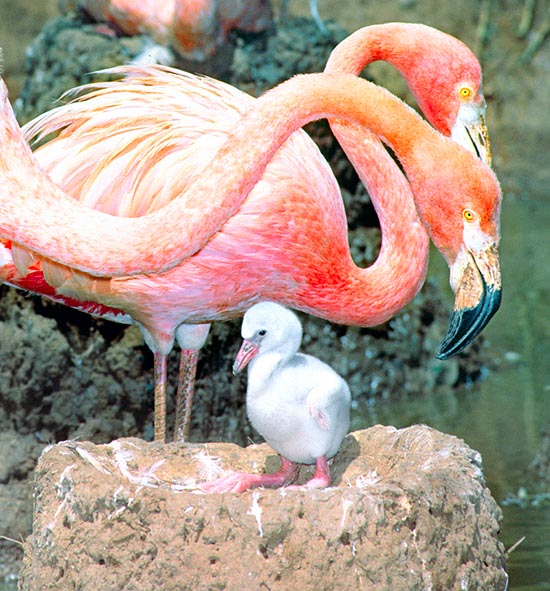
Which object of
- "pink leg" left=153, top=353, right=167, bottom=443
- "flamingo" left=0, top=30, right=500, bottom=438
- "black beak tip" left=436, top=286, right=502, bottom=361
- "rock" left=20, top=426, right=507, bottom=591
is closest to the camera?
"rock" left=20, top=426, right=507, bottom=591

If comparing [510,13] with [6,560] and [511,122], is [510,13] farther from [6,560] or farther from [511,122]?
[6,560]

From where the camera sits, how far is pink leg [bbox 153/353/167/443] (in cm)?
434

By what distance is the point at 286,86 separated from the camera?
3678 mm

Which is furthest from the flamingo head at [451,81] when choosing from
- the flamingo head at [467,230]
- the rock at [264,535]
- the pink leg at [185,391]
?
the rock at [264,535]

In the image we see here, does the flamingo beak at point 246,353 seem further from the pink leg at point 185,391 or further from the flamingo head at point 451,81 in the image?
the flamingo head at point 451,81

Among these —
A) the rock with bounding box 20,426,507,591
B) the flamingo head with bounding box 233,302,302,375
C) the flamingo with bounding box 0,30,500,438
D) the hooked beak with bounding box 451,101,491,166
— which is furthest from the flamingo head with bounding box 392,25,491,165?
the rock with bounding box 20,426,507,591

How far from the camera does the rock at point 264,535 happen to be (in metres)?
3.15

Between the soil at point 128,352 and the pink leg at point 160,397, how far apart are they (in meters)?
0.47

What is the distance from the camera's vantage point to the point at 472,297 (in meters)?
3.83

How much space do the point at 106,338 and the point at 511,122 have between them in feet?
25.8

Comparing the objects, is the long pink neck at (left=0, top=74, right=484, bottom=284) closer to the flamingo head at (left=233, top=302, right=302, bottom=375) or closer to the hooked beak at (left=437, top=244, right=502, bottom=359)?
the flamingo head at (left=233, top=302, right=302, bottom=375)

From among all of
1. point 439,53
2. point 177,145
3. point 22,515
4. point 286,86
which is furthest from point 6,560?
point 439,53

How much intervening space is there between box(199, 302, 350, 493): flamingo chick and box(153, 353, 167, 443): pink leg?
69cm

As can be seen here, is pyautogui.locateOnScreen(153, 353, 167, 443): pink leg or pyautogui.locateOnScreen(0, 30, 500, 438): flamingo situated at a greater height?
pyautogui.locateOnScreen(0, 30, 500, 438): flamingo
